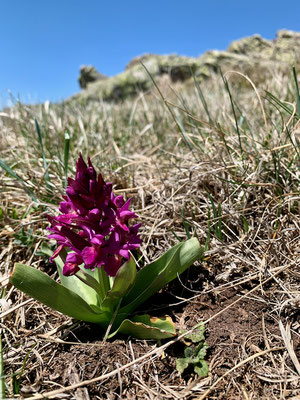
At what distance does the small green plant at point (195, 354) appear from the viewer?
1.25 meters

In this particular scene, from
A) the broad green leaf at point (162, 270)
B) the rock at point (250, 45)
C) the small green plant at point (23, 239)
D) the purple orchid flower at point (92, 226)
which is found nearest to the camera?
the purple orchid flower at point (92, 226)

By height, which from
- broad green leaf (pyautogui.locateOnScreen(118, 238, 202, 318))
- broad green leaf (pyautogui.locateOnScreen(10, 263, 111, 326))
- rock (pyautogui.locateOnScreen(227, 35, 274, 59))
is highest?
rock (pyautogui.locateOnScreen(227, 35, 274, 59))

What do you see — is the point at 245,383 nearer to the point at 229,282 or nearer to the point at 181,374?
the point at 181,374

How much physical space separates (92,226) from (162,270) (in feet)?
1.24

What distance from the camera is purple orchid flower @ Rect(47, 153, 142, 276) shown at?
1.18 meters

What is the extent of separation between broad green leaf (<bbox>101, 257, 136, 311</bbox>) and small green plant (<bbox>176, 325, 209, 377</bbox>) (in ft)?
0.95

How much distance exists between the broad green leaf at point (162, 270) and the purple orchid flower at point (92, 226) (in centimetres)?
23

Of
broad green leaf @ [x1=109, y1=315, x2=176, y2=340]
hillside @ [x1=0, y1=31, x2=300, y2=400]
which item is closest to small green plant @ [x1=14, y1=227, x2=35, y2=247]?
hillside @ [x1=0, y1=31, x2=300, y2=400]

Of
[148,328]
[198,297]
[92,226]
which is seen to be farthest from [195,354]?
[92,226]

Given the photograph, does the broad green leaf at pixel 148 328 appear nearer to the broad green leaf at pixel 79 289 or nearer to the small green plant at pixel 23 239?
the broad green leaf at pixel 79 289

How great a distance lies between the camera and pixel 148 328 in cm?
126

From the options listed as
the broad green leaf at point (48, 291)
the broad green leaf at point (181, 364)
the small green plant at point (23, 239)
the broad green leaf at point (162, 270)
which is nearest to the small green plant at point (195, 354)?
the broad green leaf at point (181, 364)

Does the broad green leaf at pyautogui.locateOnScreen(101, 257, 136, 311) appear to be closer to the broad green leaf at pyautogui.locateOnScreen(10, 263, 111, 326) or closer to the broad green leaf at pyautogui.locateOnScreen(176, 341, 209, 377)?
the broad green leaf at pyautogui.locateOnScreen(10, 263, 111, 326)

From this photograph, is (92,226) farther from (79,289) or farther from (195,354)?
(195,354)
